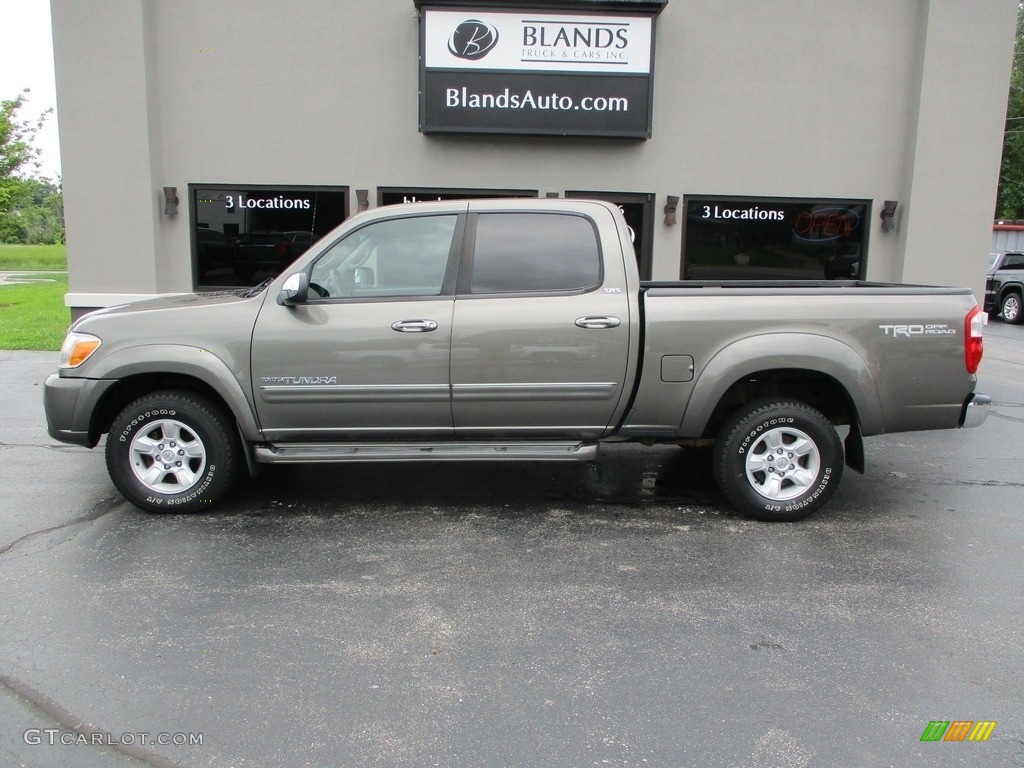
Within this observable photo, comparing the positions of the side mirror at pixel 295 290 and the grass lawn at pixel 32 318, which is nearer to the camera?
the side mirror at pixel 295 290

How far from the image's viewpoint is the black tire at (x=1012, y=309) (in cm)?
1988

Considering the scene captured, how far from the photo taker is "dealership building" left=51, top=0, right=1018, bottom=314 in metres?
9.87

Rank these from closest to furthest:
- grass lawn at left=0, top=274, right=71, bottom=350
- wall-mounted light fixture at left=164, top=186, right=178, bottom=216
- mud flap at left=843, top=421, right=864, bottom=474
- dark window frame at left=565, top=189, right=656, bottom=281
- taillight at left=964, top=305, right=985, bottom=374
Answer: taillight at left=964, top=305, right=985, bottom=374, mud flap at left=843, top=421, right=864, bottom=474, wall-mounted light fixture at left=164, top=186, right=178, bottom=216, dark window frame at left=565, top=189, right=656, bottom=281, grass lawn at left=0, top=274, right=71, bottom=350

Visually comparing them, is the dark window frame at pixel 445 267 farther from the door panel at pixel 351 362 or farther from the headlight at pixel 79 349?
the headlight at pixel 79 349

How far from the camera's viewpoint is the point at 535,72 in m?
9.91

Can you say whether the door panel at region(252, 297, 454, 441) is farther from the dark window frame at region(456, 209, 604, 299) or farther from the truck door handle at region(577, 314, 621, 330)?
the truck door handle at region(577, 314, 621, 330)

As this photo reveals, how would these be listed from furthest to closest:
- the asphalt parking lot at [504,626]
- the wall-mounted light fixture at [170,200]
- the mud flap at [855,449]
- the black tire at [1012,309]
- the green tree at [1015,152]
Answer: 1. the green tree at [1015,152]
2. the black tire at [1012,309]
3. the wall-mounted light fixture at [170,200]
4. the mud flap at [855,449]
5. the asphalt parking lot at [504,626]

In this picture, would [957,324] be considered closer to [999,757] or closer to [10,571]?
[999,757]

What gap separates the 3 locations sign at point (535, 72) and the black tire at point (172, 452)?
5643 mm

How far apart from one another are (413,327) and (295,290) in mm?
738

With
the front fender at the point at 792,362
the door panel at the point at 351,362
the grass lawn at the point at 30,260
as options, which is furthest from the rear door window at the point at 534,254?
the grass lawn at the point at 30,260

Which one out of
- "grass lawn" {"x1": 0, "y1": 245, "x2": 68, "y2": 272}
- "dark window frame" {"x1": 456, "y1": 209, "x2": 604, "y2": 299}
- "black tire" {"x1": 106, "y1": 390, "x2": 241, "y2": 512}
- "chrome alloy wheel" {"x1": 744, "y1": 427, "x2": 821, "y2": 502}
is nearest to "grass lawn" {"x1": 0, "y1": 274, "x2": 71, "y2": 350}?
"black tire" {"x1": 106, "y1": 390, "x2": 241, "y2": 512}

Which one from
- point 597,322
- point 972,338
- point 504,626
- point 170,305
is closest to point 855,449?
point 972,338

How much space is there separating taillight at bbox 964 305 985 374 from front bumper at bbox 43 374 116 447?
17.3ft
